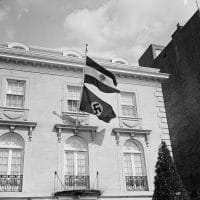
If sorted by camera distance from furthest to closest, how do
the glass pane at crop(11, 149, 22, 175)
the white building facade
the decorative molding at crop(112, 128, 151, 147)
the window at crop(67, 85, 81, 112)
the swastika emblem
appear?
the window at crop(67, 85, 81, 112)
the decorative molding at crop(112, 128, 151, 147)
the swastika emblem
the white building facade
the glass pane at crop(11, 149, 22, 175)

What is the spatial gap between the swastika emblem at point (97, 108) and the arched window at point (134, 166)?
304 centimetres

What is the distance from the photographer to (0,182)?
1511 centimetres

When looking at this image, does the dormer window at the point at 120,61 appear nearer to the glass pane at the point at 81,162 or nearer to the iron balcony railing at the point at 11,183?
the glass pane at the point at 81,162

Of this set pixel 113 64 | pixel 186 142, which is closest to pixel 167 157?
pixel 113 64

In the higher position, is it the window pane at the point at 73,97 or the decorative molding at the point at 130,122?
the window pane at the point at 73,97

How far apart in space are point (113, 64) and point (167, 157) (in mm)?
7750

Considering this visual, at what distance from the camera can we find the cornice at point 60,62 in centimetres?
1784

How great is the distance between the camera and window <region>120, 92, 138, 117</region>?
19475 millimetres

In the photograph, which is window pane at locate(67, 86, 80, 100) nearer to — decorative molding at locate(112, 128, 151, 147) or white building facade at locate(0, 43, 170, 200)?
white building facade at locate(0, 43, 170, 200)

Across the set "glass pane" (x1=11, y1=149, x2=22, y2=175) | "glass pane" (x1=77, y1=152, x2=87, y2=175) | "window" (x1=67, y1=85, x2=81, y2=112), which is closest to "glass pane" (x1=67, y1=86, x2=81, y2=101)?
"window" (x1=67, y1=85, x2=81, y2=112)

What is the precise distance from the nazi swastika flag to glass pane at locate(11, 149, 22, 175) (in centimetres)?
411

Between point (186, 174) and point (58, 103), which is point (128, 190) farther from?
point (186, 174)

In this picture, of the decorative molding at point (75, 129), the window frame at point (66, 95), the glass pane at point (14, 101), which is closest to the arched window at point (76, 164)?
the decorative molding at point (75, 129)

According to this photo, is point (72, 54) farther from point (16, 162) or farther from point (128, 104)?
point (16, 162)
